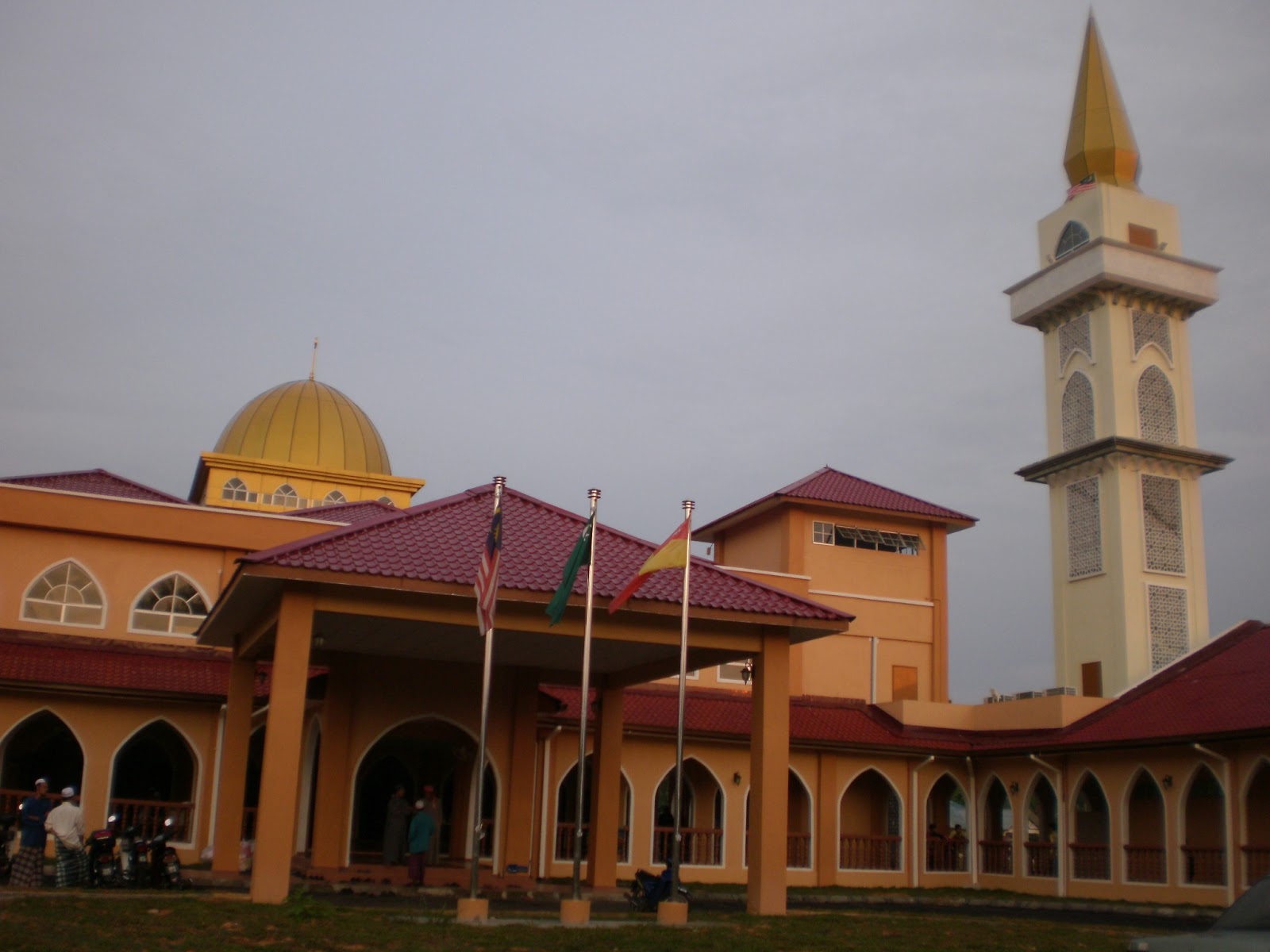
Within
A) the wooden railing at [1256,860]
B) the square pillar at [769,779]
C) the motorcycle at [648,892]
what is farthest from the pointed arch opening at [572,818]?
the wooden railing at [1256,860]

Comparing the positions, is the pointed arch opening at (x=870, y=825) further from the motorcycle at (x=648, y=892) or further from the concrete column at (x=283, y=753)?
the concrete column at (x=283, y=753)

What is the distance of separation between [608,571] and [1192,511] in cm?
2281

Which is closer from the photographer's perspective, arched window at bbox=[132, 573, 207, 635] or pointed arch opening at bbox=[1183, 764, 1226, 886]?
pointed arch opening at bbox=[1183, 764, 1226, 886]

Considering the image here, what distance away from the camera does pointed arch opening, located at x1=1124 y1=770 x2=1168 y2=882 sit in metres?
25.9

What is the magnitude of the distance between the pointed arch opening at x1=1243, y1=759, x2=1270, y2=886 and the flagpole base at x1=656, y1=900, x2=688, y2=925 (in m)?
12.7

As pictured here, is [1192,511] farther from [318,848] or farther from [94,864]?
[94,864]

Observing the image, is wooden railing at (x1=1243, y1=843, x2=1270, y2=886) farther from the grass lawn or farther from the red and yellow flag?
the red and yellow flag

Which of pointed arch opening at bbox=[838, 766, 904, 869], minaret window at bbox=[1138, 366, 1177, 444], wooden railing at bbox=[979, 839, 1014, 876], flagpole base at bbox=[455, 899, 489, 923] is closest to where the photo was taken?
flagpole base at bbox=[455, 899, 489, 923]

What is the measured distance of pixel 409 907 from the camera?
1633 cm

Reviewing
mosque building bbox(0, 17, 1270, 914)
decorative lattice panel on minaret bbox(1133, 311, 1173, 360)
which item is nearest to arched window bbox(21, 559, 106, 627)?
mosque building bbox(0, 17, 1270, 914)

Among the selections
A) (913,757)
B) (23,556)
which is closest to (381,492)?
(23,556)

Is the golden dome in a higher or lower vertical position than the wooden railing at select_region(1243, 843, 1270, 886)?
higher

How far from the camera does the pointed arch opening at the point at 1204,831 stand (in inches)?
966

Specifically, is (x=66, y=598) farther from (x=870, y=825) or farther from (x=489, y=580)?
(x=870, y=825)
